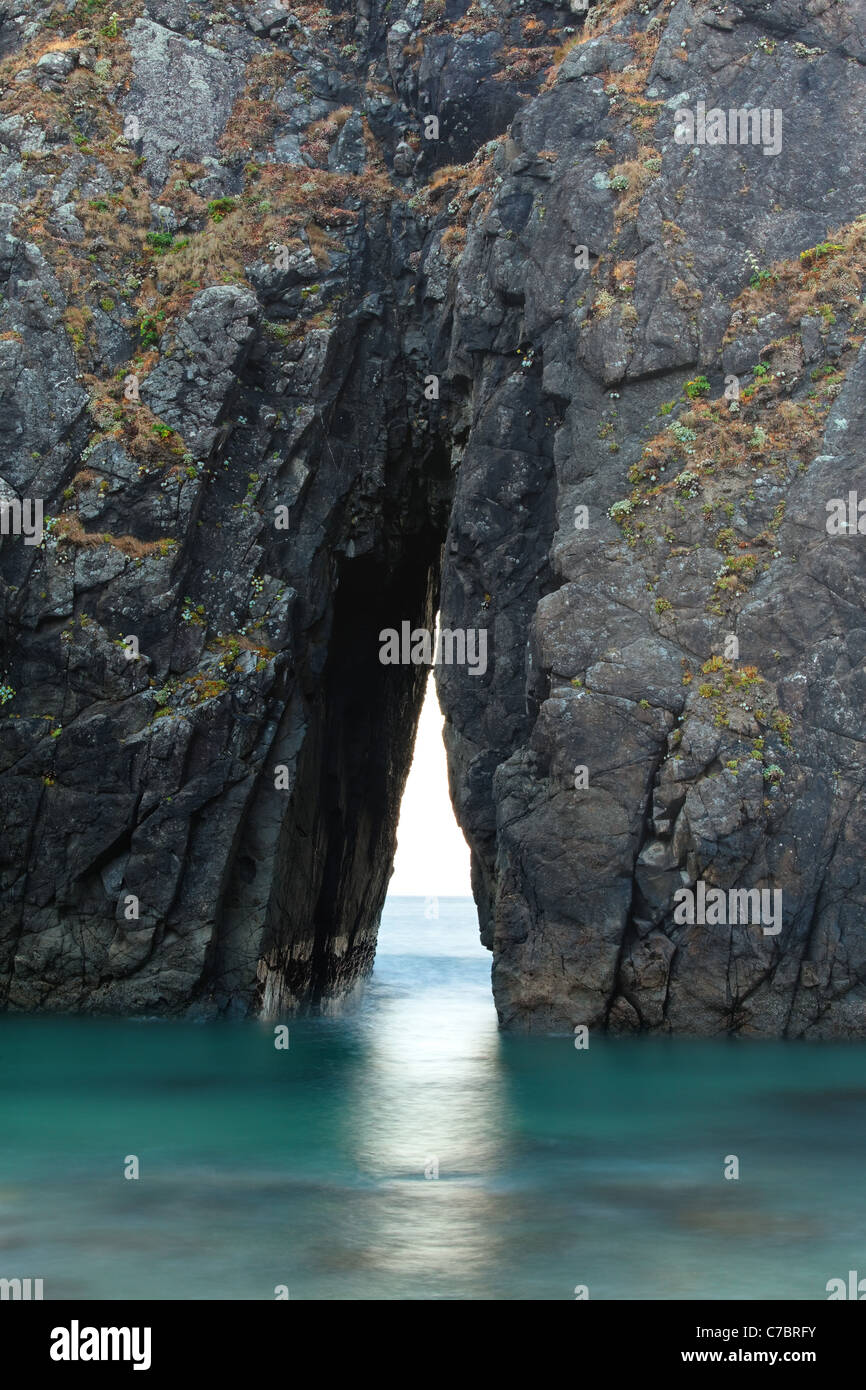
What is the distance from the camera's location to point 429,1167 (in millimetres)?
16984

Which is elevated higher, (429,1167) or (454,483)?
(454,483)

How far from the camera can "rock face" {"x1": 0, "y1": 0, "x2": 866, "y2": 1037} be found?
2667 centimetres

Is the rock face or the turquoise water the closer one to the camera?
the turquoise water

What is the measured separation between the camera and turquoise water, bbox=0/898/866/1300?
12.1 metres

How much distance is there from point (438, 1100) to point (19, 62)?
35.2 metres

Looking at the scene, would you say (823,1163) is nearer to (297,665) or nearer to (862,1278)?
(862,1278)

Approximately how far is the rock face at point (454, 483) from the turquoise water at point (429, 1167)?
3.57 m

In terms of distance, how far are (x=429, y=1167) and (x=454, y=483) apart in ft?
82.3

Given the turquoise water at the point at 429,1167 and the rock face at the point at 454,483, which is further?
the rock face at the point at 454,483

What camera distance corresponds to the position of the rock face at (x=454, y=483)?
2667cm

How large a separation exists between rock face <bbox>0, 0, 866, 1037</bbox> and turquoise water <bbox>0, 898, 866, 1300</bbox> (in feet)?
11.7

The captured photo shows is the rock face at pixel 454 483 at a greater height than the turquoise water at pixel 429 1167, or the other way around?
the rock face at pixel 454 483

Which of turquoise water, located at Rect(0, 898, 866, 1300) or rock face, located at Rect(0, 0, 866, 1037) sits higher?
rock face, located at Rect(0, 0, 866, 1037)
